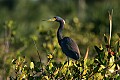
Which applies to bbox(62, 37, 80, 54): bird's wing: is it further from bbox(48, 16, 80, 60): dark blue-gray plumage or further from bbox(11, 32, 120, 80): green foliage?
bbox(11, 32, 120, 80): green foliage

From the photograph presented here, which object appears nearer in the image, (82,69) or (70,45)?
(82,69)

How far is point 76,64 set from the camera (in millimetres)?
5168

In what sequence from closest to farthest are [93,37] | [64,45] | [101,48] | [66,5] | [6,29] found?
[101,48]
[64,45]
[6,29]
[93,37]
[66,5]

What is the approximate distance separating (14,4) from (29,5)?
3.96 metres

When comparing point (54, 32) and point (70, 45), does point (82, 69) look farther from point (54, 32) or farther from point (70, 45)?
point (54, 32)

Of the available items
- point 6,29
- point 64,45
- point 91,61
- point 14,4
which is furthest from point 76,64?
point 14,4

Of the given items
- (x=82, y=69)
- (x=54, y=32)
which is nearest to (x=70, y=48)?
(x=82, y=69)

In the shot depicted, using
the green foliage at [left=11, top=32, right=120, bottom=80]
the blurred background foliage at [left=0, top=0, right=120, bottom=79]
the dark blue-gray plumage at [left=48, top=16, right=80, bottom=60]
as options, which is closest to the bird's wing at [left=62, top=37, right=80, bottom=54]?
the dark blue-gray plumage at [left=48, top=16, right=80, bottom=60]

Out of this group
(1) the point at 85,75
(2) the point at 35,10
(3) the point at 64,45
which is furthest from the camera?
(2) the point at 35,10

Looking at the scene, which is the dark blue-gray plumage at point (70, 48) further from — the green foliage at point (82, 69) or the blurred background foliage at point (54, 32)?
the green foliage at point (82, 69)

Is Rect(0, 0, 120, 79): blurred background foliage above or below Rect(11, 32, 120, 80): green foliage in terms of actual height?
below

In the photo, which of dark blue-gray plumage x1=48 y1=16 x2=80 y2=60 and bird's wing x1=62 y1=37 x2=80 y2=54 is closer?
dark blue-gray plumage x1=48 y1=16 x2=80 y2=60

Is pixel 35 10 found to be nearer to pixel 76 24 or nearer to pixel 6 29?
pixel 76 24

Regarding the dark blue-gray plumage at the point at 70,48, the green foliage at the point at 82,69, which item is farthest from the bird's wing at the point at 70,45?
the green foliage at the point at 82,69
